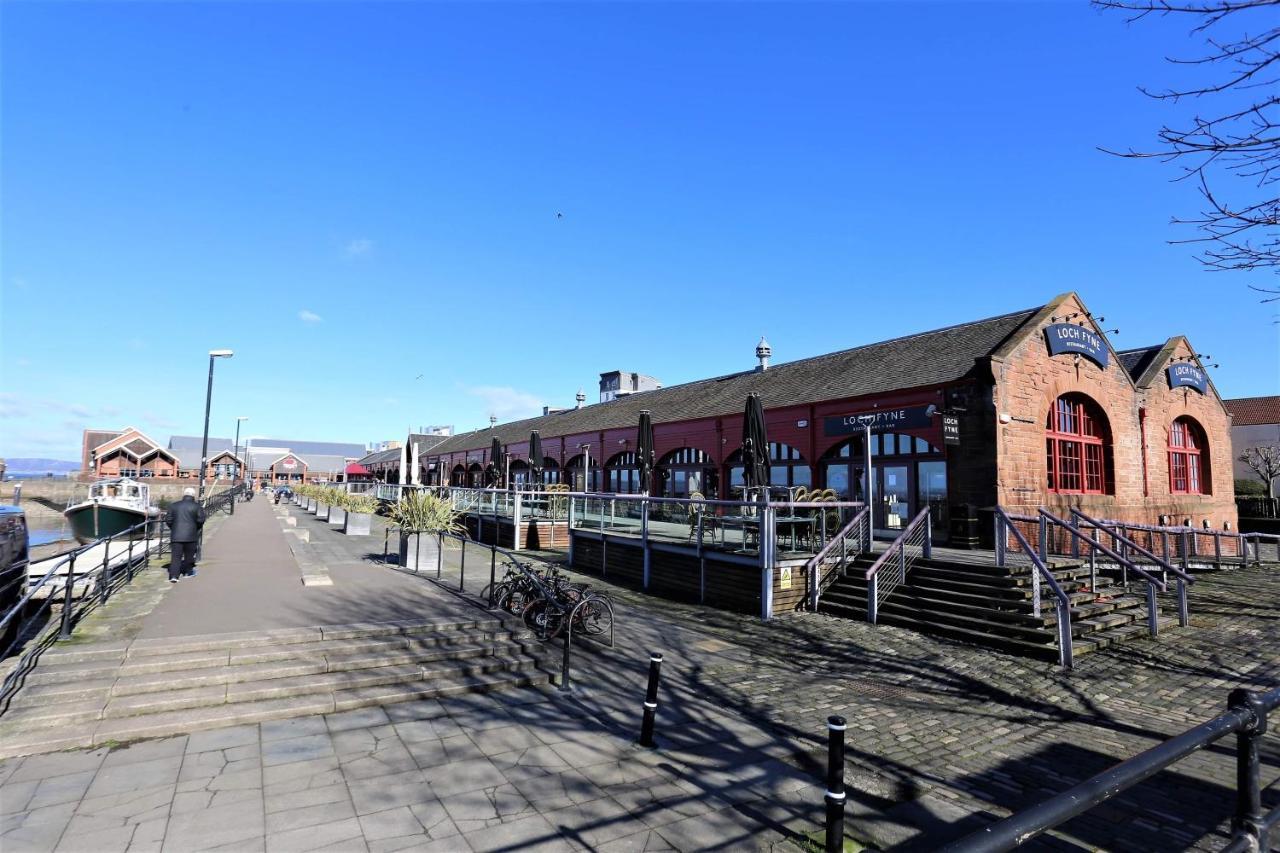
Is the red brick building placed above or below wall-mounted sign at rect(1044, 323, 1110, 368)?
below

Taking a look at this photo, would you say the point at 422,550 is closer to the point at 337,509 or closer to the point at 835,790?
the point at 835,790

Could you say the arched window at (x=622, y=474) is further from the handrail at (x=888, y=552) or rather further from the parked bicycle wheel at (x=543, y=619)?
the parked bicycle wheel at (x=543, y=619)

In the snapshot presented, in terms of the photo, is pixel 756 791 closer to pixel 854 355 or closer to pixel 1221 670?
pixel 1221 670

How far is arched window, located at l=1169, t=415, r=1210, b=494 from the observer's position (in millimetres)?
23578

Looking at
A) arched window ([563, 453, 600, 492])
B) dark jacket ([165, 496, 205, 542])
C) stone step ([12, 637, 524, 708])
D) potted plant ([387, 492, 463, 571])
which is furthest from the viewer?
arched window ([563, 453, 600, 492])

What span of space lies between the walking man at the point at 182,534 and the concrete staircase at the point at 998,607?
12.1m

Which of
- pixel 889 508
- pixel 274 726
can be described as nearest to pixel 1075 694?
pixel 274 726

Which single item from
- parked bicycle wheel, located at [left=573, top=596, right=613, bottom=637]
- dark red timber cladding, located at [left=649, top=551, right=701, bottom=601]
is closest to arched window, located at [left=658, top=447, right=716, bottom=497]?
dark red timber cladding, located at [left=649, top=551, right=701, bottom=601]

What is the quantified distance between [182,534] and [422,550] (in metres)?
4.50

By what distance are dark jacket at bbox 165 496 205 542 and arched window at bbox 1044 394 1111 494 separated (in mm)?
20676

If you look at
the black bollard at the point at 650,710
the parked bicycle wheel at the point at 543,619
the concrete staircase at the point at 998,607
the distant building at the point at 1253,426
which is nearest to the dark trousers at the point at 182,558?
the parked bicycle wheel at the point at 543,619

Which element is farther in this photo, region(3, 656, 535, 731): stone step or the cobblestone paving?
region(3, 656, 535, 731): stone step

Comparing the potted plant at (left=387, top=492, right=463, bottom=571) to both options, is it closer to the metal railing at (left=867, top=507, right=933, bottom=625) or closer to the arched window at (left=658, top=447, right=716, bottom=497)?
the metal railing at (left=867, top=507, right=933, bottom=625)

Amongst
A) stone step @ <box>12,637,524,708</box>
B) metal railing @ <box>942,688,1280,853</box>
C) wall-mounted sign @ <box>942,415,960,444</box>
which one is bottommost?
stone step @ <box>12,637,524,708</box>
